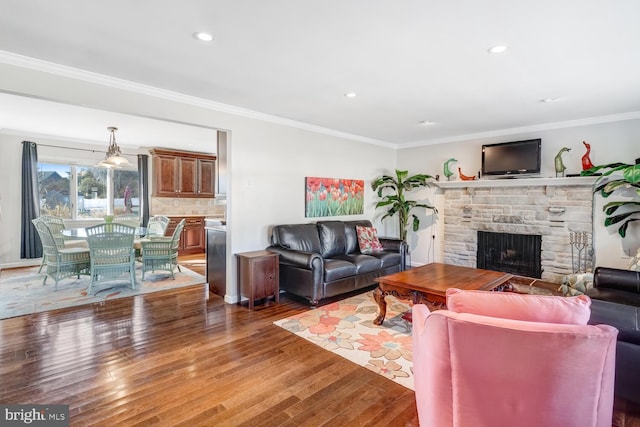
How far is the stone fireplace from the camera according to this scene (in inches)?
188

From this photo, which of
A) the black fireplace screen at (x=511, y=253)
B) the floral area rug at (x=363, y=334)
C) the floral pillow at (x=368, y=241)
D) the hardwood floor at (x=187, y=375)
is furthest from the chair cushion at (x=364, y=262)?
the black fireplace screen at (x=511, y=253)

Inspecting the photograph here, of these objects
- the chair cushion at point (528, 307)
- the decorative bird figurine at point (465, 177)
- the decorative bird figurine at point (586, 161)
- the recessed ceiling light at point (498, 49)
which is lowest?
the chair cushion at point (528, 307)

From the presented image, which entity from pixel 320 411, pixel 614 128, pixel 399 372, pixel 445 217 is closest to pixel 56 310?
pixel 320 411

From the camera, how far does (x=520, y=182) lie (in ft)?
16.9

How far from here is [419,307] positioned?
5.84ft

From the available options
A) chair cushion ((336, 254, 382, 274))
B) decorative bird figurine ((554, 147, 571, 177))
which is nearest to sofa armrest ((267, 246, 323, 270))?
chair cushion ((336, 254, 382, 274))

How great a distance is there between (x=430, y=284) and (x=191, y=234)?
6.09m

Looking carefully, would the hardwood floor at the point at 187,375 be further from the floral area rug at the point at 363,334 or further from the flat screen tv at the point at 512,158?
the flat screen tv at the point at 512,158

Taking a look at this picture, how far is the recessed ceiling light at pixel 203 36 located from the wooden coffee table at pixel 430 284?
265 centimetres

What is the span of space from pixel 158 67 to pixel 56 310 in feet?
10.1

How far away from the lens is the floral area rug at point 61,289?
3939 millimetres

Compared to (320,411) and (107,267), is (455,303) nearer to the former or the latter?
(320,411)

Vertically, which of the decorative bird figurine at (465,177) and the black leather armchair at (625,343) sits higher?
the decorative bird figurine at (465,177)

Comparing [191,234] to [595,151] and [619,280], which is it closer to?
[619,280]
